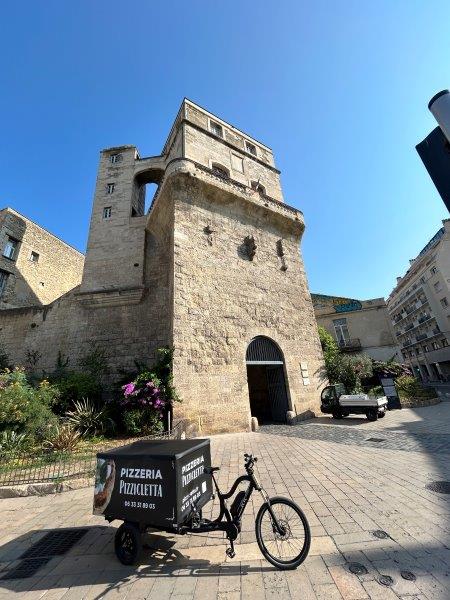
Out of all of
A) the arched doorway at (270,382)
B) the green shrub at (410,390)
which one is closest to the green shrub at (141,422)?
the arched doorway at (270,382)

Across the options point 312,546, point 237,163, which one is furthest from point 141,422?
point 237,163

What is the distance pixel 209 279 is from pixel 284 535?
9.34 metres

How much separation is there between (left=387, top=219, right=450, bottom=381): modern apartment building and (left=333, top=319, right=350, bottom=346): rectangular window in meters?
17.9

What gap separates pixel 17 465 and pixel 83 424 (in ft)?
8.35

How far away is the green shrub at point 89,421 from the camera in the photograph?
837 cm

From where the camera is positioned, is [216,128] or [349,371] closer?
[349,371]

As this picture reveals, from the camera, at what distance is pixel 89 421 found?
8.46 metres

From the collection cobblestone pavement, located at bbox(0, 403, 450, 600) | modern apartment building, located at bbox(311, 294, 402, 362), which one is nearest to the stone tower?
cobblestone pavement, located at bbox(0, 403, 450, 600)

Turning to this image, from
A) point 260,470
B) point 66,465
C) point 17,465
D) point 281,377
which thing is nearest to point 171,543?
point 260,470

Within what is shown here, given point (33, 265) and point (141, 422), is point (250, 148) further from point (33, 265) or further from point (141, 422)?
point (141, 422)

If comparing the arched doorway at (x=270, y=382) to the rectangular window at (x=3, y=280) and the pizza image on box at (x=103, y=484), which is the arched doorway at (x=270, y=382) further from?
the rectangular window at (x=3, y=280)

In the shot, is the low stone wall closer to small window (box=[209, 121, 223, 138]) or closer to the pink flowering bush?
the pink flowering bush

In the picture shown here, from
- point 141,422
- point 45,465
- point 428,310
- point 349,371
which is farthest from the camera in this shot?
point 428,310

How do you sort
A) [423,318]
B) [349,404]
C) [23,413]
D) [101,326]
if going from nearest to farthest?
[23,413]
[349,404]
[101,326]
[423,318]
